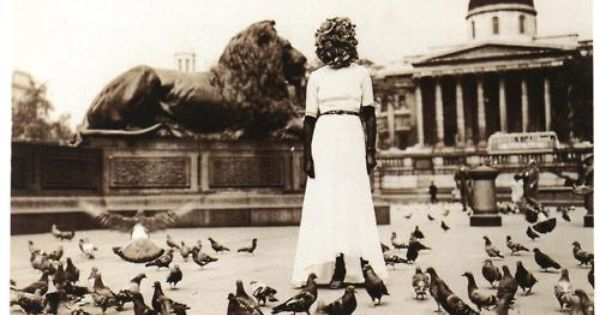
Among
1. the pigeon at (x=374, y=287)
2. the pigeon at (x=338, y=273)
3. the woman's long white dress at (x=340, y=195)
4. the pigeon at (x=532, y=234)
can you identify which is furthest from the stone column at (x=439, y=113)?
the pigeon at (x=374, y=287)

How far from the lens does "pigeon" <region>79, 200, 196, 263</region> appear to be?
5.93 metres

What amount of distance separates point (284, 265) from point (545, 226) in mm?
2613

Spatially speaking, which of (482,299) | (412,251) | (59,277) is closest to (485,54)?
(412,251)

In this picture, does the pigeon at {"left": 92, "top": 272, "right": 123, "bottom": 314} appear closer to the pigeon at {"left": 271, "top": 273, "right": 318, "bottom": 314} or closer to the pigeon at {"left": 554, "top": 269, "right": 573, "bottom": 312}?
the pigeon at {"left": 271, "top": 273, "right": 318, "bottom": 314}

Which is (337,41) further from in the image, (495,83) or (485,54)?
(495,83)

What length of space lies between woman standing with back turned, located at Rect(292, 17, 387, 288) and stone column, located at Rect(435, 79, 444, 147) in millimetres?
8588

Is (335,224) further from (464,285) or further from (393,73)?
(393,73)

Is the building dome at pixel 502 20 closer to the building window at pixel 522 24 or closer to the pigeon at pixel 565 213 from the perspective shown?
the building window at pixel 522 24

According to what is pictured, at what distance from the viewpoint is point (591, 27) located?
5.57 metres

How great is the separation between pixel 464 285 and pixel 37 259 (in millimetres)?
3503

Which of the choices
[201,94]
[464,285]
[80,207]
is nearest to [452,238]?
[464,285]

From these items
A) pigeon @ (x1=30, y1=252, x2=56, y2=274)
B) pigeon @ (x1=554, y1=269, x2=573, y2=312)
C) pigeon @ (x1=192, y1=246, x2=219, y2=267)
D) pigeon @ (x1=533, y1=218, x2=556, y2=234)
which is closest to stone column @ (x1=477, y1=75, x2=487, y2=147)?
pigeon @ (x1=533, y1=218, x2=556, y2=234)

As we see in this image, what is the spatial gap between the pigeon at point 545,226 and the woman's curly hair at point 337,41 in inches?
114

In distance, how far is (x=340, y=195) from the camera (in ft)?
15.7
